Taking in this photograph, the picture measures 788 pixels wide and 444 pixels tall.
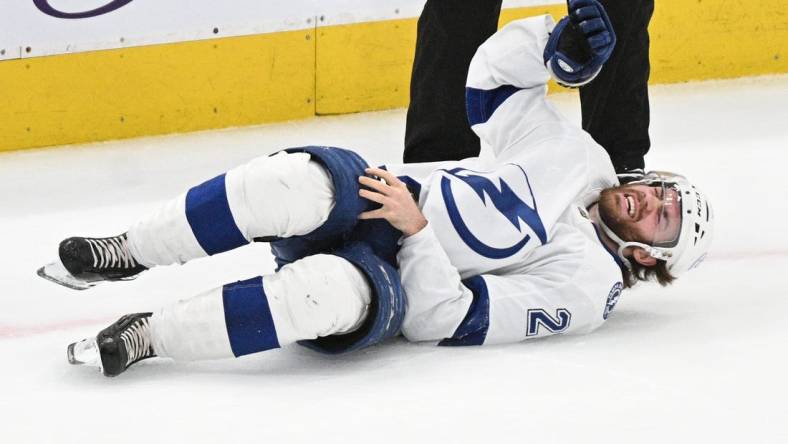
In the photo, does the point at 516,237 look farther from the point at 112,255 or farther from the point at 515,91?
the point at 112,255

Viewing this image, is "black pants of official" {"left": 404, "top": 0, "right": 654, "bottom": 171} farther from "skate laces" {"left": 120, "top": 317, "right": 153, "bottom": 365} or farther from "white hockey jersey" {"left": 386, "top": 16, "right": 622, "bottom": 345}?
"skate laces" {"left": 120, "top": 317, "right": 153, "bottom": 365}

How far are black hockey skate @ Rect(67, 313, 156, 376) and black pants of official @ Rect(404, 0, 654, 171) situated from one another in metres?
1.01

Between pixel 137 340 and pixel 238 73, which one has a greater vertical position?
pixel 238 73

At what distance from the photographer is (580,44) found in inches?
81.1

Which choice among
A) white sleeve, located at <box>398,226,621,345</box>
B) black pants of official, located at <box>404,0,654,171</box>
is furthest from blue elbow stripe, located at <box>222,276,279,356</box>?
black pants of official, located at <box>404,0,654,171</box>

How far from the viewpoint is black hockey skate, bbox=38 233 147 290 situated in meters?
1.91

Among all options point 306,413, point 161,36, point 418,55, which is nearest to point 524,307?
point 306,413

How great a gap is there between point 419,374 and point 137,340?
404mm

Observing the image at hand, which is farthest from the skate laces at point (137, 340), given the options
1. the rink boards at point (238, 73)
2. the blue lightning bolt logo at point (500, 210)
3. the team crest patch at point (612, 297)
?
the rink boards at point (238, 73)

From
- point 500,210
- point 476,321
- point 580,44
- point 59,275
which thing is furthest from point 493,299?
point 59,275

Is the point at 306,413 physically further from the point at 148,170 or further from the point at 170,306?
the point at 148,170

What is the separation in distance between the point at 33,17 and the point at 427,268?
1.80 m

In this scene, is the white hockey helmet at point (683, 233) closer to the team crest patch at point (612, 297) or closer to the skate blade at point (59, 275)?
the team crest patch at point (612, 297)

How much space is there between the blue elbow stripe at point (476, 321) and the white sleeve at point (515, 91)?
1.08 ft
